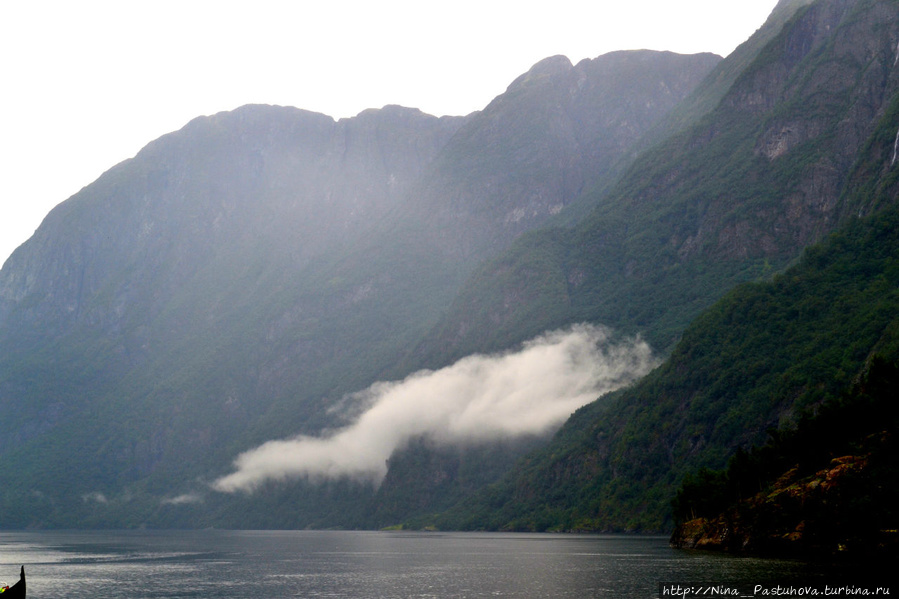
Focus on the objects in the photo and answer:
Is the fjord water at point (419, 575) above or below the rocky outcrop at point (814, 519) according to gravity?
below

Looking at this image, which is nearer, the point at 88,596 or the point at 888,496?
the point at 888,496

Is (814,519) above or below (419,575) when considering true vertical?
above

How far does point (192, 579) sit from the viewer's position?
459 ft

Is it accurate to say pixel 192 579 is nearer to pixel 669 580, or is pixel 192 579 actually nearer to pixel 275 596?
pixel 275 596

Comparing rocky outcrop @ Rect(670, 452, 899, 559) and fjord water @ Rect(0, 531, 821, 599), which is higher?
rocky outcrop @ Rect(670, 452, 899, 559)

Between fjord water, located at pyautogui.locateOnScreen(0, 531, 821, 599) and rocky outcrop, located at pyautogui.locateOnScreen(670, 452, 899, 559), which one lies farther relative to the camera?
rocky outcrop, located at pyautogui.locateOnScreen(670, 452, 899, 559)

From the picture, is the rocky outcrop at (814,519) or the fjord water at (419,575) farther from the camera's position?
the rocky outcrop at (814,519)

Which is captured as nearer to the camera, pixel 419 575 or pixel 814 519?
pixel 814 519

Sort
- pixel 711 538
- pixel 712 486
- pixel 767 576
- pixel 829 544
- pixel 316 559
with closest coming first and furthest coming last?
pixel 767 576 < pixel 829 544 < pixel 711 538 < pixel 712 486 < pixel 316 559

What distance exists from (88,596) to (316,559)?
7731 centimetres

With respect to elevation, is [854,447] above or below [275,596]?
above

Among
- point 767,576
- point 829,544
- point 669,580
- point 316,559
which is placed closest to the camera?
point 767,576

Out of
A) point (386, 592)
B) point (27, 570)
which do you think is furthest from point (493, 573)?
point (27, 570)

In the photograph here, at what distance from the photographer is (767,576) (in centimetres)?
10312
